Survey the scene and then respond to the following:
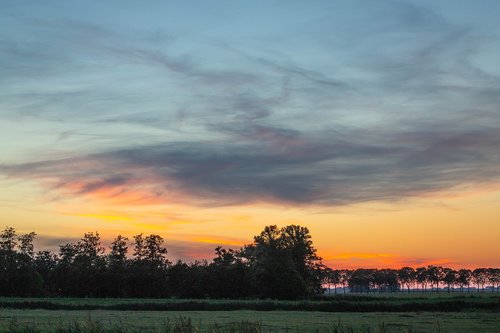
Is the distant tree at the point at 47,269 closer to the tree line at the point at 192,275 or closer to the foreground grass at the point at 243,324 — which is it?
the tree line at the point at 192,275

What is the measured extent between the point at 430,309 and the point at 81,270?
302ft

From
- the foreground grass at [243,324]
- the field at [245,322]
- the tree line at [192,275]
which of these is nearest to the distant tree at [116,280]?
the tree line at [192,275]

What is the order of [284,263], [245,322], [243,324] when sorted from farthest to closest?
[284,263] → [245,322] → [243,324]

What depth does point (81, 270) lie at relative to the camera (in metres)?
151

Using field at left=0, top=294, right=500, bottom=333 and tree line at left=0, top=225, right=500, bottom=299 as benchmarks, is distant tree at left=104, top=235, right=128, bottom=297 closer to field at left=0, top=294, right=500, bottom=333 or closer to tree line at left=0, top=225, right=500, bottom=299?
tree line at left=0, top=225, right=500, bottom=299

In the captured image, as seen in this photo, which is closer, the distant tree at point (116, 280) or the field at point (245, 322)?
the field at point (245, 322)

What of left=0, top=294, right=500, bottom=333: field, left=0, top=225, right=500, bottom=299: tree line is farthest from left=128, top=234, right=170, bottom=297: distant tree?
left=0, top=294, right=500, bottom=333: field

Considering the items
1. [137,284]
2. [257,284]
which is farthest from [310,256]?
[137,284]

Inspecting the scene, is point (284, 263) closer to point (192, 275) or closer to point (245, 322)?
point (192, 275)

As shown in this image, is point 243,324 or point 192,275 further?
point 192,275

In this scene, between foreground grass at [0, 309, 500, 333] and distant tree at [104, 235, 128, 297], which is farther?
distant tree at [104, 235, 128, 297]

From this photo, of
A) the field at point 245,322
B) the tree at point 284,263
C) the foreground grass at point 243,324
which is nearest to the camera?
the foreground grass at point 243,324

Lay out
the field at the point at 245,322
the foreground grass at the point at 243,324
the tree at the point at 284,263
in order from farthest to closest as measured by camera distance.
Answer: the tree at the point at 284,263 → the field at the point at 245,322 → the foreground grass at the point at 243,324

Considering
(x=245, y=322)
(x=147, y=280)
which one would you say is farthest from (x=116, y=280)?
(x=245, y=322)
